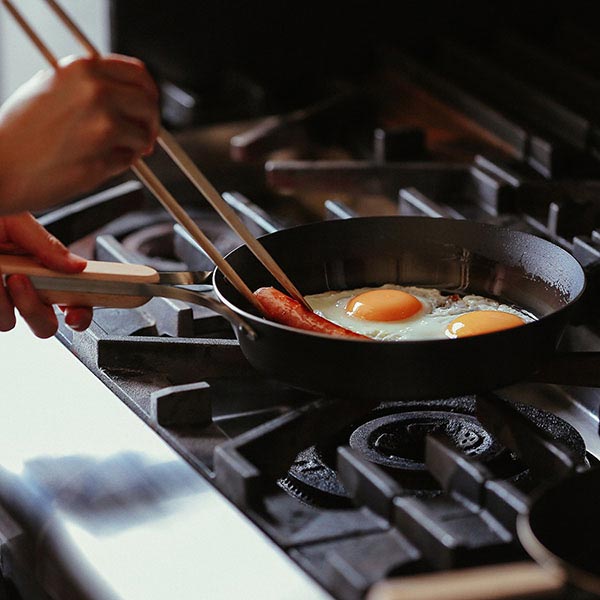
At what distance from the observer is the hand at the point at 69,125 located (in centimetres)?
91

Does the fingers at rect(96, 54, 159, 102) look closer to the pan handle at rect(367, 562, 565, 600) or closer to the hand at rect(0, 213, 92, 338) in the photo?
the hand at rect(0, 213, 92, 338)

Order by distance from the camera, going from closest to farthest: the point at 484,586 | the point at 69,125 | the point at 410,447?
the point at 484,586
the point at 69,125
the point at 410,447

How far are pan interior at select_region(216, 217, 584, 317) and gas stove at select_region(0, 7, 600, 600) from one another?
11cm

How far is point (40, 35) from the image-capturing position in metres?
2.14

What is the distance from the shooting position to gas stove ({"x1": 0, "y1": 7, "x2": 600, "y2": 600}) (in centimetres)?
89

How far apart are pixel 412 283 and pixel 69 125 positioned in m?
0.53

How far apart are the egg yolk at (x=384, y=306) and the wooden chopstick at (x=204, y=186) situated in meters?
0.09

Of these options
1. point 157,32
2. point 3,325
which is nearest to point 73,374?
point 3,325

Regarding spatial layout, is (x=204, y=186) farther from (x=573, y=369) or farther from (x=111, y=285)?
(x=573, y=369)

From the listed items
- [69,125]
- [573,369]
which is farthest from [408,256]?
[69,125]

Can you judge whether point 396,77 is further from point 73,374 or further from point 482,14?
point 73,374

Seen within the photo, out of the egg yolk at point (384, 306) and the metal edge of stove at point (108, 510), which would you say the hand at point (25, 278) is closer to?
the metal edge of stove at point (108, 510)

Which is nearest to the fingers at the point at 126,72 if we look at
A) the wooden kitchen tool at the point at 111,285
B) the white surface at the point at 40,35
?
the wooden kitchen tool at the point at 111,285

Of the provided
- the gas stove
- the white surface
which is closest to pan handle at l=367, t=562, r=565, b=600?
the gas stove
